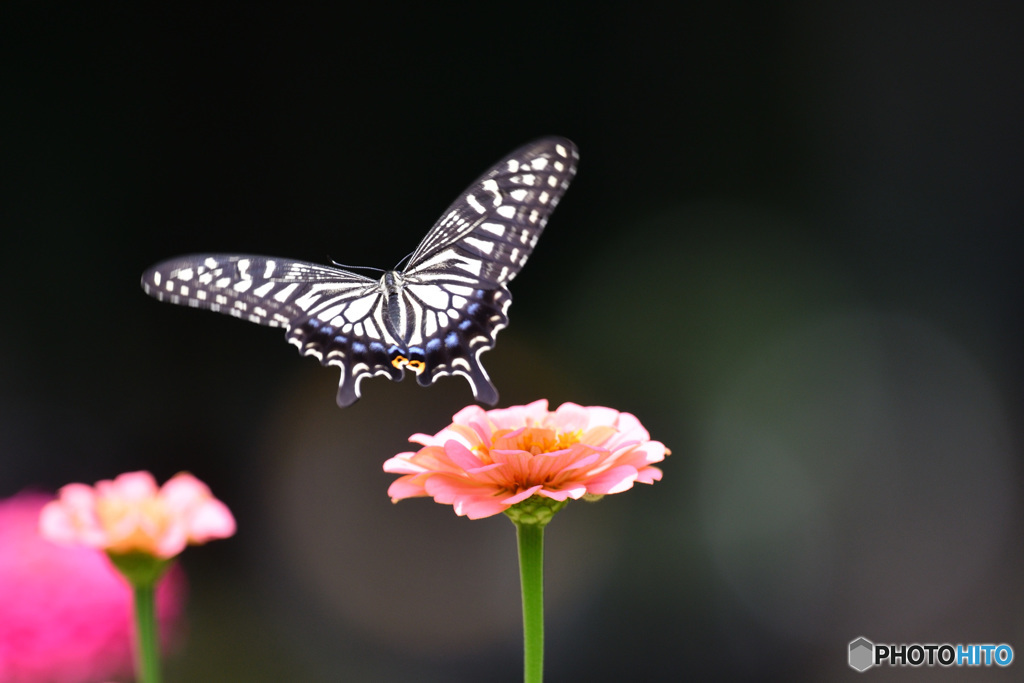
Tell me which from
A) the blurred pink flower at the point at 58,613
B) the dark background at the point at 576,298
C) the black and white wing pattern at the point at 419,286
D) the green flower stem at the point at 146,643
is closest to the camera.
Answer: the green flower stem at the point at 146,643

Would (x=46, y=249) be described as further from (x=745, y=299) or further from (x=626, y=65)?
(x=745, y=299)

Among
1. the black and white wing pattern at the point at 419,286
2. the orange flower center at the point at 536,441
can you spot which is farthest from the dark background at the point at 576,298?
the orange flower center at the point at 536,441

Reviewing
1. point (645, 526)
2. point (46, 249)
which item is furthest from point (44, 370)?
point (645, 526)

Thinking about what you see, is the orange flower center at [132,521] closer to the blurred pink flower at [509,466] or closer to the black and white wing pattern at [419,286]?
the blurred pink flower at [509,466]

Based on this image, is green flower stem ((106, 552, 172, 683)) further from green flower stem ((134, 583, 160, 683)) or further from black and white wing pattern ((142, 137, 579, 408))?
black and white wing pattern ((142, 137, 579, 408))

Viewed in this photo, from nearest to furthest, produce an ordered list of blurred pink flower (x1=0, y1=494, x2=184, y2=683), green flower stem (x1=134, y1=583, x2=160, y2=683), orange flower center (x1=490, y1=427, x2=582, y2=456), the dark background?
1. green flower stem (x1=134, y1=583, x2=160, y2=683)
2. orange flower center (x1=490, y1=427, x2=582, y2=456)
3. blurred pink flower (x1=0, y1=494, x2=184, y2=683)
4. the dark background

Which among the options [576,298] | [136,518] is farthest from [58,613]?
[576,298]

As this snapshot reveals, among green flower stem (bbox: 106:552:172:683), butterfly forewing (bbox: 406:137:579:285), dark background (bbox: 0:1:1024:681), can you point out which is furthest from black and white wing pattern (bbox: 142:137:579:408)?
dark background (bbox: 0:1:1024:681)

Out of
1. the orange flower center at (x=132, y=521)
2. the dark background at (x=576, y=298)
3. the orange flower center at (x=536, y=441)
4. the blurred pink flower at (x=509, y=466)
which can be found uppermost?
the dark background at (x=576, y=298)
